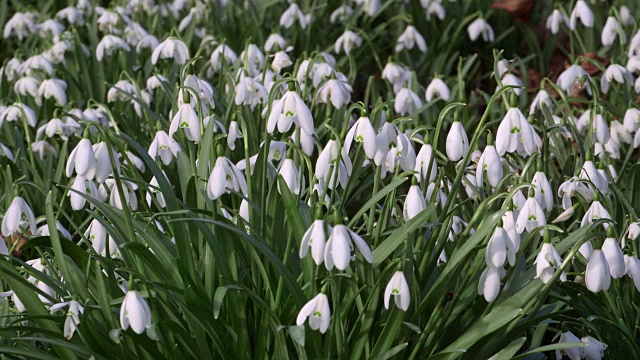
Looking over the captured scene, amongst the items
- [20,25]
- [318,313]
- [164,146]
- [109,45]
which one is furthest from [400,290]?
[20,25]

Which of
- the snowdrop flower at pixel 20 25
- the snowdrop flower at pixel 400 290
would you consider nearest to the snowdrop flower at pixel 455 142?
the snowdrop flower at pixel 400 290

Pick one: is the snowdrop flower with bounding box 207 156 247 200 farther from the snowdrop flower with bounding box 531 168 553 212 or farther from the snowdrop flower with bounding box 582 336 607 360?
the snowdrop flower with bounding box 582 336 607 360

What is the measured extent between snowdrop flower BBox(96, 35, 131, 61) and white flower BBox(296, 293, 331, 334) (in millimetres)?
2329

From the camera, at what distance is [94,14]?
4652 millimetres

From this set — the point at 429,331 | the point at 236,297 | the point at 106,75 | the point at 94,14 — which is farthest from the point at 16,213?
the point at 94,14

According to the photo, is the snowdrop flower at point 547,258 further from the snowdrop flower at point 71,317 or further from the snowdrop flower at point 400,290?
the snowdrop flower at point 71,317

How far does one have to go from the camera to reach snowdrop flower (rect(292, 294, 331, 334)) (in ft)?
5.64

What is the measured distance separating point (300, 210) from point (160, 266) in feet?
1.17

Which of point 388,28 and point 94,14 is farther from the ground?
point 94,14

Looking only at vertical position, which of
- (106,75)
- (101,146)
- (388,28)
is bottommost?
(388,28)

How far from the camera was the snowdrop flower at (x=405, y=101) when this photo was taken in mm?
3260

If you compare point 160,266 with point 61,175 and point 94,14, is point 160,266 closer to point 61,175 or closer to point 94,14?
point 61,175

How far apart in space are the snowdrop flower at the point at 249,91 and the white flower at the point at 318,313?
1.14m

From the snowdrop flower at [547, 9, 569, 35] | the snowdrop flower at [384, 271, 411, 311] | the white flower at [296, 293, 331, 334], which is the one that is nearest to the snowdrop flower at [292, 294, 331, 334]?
the white flower at [296, 293, 331, 334]
